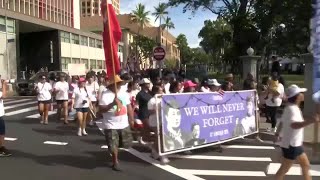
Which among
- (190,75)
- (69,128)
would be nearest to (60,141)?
(69,128)

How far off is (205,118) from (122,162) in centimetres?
206

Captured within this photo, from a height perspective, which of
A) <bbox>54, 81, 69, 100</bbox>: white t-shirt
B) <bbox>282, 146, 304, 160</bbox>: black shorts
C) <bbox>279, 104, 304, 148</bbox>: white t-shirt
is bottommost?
<bbox>282, 146, 304, 160</bbox>: black shorts

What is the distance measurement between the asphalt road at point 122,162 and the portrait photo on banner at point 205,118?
384mm

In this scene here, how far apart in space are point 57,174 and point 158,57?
12102mm

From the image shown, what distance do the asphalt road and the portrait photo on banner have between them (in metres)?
0.38

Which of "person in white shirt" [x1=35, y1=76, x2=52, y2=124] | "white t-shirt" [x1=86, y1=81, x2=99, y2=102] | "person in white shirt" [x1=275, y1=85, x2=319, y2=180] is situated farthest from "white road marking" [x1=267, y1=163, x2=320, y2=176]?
"person in white shirt" [x1=35, y1=76, x2=52, y2=124]

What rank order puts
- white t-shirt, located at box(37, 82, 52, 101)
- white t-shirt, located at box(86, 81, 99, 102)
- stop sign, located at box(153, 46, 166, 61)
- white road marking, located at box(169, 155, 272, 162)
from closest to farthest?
white road marking, located at box(169, 155, 272, 162) → white t-shirt, located at box(86, 81, 99, 102) → white t-shirt, located at box(37, 82, 52, 101) → stop sign, located at box(153, 46, 166, 61)

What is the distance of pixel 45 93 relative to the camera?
51.7 ft

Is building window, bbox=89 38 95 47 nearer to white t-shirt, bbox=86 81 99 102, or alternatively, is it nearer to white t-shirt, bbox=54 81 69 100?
white t-shirt, bbox=54 81 69 100

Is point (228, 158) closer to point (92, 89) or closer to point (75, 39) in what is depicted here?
point (92, 89)

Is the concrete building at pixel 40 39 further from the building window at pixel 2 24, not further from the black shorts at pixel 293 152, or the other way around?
the black shorts at pixel 293 152

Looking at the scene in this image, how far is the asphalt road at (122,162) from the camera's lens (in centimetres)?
849

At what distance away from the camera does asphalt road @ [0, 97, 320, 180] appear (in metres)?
8.49

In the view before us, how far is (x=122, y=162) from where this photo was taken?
9617 mm
